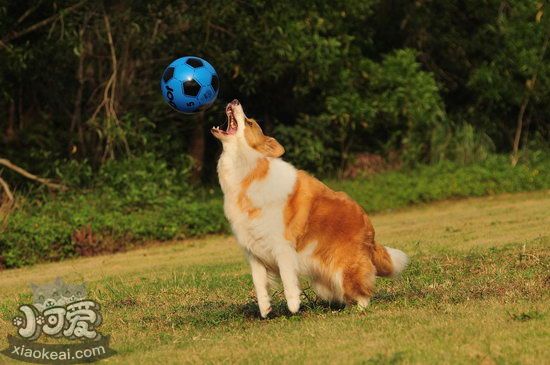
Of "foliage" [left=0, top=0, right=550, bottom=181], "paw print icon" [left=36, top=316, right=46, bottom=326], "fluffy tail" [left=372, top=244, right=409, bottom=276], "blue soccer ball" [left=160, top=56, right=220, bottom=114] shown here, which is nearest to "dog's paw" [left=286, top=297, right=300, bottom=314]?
"fluffy tail" [left=372, top=244, right=409, bottom=276]

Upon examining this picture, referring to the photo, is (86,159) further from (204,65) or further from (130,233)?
(204,65)

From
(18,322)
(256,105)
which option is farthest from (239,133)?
(256,105)

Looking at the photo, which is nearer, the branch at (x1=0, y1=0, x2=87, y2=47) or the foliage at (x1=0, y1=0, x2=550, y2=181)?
the branch at (x1=0, y1=0, x2=87, y2=47)

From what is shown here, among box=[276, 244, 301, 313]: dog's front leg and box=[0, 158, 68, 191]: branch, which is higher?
box=[276, 244, 301, 313]: dog's front leg

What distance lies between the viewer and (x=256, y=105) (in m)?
23.6

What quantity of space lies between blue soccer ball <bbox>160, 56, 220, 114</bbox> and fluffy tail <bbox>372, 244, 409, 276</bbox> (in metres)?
2.86

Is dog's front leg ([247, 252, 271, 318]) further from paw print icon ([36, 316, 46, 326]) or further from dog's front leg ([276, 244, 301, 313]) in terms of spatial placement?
paw print icon ([36, 316, 46, 326])

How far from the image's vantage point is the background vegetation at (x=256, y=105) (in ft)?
60.6

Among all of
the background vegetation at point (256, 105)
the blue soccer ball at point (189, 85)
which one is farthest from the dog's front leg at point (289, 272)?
the background vegetation at point (256, 105)

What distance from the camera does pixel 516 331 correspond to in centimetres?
712

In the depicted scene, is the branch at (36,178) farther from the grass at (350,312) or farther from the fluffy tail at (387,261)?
the fluffy tail at (387,261)

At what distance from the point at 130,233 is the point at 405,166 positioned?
746 cm

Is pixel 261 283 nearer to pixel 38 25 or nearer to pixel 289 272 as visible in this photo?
pixel 289 272

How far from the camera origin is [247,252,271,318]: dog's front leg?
27.9 ft
